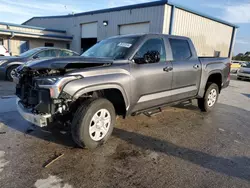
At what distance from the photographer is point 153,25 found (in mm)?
14484

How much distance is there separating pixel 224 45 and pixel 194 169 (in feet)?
69.3

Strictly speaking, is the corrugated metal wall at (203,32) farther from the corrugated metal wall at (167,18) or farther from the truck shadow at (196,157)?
the truck shadow at (196,157)

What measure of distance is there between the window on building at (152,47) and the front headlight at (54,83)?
4.91 feet

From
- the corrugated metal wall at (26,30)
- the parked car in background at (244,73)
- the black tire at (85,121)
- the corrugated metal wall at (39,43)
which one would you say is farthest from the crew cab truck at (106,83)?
the corrugated metal wall at (39,43)

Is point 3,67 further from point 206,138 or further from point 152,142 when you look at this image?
point 206,138

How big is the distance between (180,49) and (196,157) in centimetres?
261

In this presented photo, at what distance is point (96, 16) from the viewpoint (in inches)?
738

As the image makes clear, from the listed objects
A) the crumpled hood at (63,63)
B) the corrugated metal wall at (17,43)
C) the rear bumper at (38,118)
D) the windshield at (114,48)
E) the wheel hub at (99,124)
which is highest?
the corrugated metal wall at (17,43)

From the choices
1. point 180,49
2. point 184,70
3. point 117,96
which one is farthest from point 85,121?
point 180,49

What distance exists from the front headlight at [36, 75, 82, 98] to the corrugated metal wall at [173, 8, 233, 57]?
13.2 meters

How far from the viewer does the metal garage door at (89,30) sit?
19.5m

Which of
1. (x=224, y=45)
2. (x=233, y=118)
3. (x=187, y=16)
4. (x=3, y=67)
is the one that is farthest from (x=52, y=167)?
(x=224, y=45)

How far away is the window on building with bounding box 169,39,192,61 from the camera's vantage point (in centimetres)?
471

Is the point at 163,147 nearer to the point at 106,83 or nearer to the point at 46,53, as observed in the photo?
the point at 106,83
